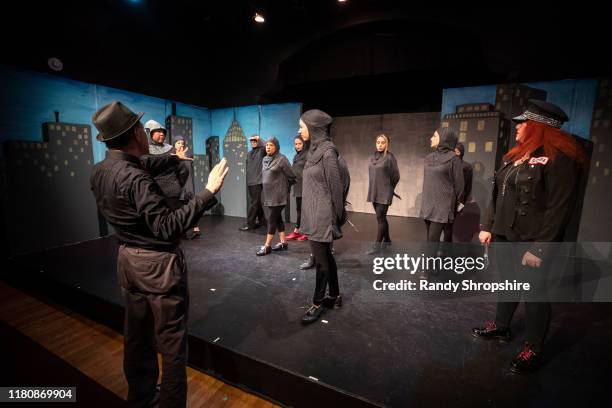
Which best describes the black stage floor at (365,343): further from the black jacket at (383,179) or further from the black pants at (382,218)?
the black jacket at (383,179)

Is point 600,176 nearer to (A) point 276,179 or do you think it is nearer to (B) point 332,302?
(B) point 332,302

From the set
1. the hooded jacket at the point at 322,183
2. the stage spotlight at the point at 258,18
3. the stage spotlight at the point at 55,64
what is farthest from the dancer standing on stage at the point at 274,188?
the stage spotlight at the point at 55,64

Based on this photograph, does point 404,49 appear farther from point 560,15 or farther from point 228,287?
point 228,287

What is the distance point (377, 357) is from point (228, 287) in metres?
1.56

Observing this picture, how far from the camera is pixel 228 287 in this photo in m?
2.88

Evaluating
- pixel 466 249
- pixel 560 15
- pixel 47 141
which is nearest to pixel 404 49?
pixel 560 15

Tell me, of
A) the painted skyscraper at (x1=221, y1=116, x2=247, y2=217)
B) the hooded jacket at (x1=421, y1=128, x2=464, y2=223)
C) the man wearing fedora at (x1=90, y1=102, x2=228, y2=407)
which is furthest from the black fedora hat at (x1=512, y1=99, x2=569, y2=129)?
the painted skyscraper at (x1=221, y1=116, x2=247, y2=217)

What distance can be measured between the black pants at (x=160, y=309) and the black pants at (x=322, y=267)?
1.03 metres

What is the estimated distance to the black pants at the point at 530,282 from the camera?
1.64 metres

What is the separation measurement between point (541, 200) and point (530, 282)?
458mm

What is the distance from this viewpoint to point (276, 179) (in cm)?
379

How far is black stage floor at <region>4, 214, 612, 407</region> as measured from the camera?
1628 millimetres

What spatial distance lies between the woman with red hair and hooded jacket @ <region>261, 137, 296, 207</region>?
240 centimetres

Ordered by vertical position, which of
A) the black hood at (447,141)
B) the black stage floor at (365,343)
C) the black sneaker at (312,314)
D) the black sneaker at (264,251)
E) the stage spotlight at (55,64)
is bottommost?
the black stage floor at (365,343)
